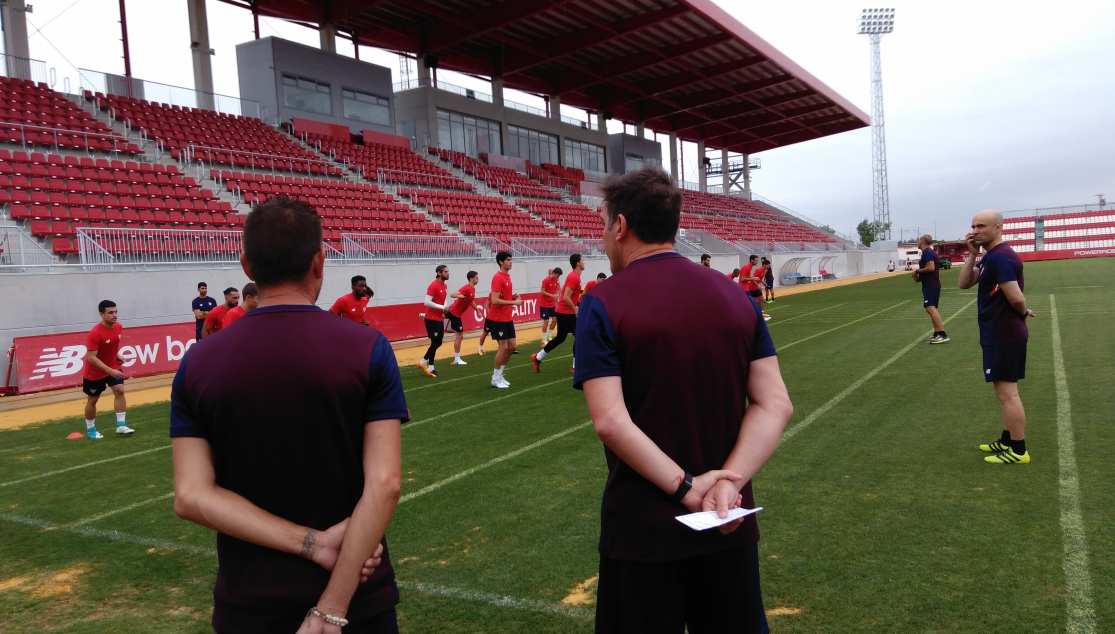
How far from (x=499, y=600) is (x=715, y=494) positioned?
2271 mm

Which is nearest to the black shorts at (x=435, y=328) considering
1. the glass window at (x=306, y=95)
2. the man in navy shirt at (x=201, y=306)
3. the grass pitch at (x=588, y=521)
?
the grass pitch at (x=588, y=521)

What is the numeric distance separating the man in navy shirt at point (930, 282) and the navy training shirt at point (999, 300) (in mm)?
8442

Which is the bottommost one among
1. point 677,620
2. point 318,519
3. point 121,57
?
point 677,620

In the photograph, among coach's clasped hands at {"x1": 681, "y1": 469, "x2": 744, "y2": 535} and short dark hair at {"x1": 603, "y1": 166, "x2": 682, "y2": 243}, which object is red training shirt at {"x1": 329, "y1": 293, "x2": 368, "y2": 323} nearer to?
short dark hair at {"x1": 603, "y1": 166, "x2": 682, "y2": 243}

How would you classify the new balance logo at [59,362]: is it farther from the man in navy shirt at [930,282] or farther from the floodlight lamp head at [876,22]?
the floodlight lamp head at [876,22]

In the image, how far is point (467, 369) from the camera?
1373cm

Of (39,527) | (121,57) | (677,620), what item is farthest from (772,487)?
(121,57)

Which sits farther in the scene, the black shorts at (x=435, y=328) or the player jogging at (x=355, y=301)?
the black shorts at (x=435, y=328)

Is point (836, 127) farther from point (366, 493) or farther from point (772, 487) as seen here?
point (366, 493)

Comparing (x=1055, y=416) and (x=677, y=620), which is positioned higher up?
(x=677, y=620)

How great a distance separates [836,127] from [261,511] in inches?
2495

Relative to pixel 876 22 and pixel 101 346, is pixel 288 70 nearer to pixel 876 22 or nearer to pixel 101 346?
pixel 101 346

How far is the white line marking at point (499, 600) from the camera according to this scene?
146 inches

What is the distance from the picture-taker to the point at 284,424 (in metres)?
1.77
